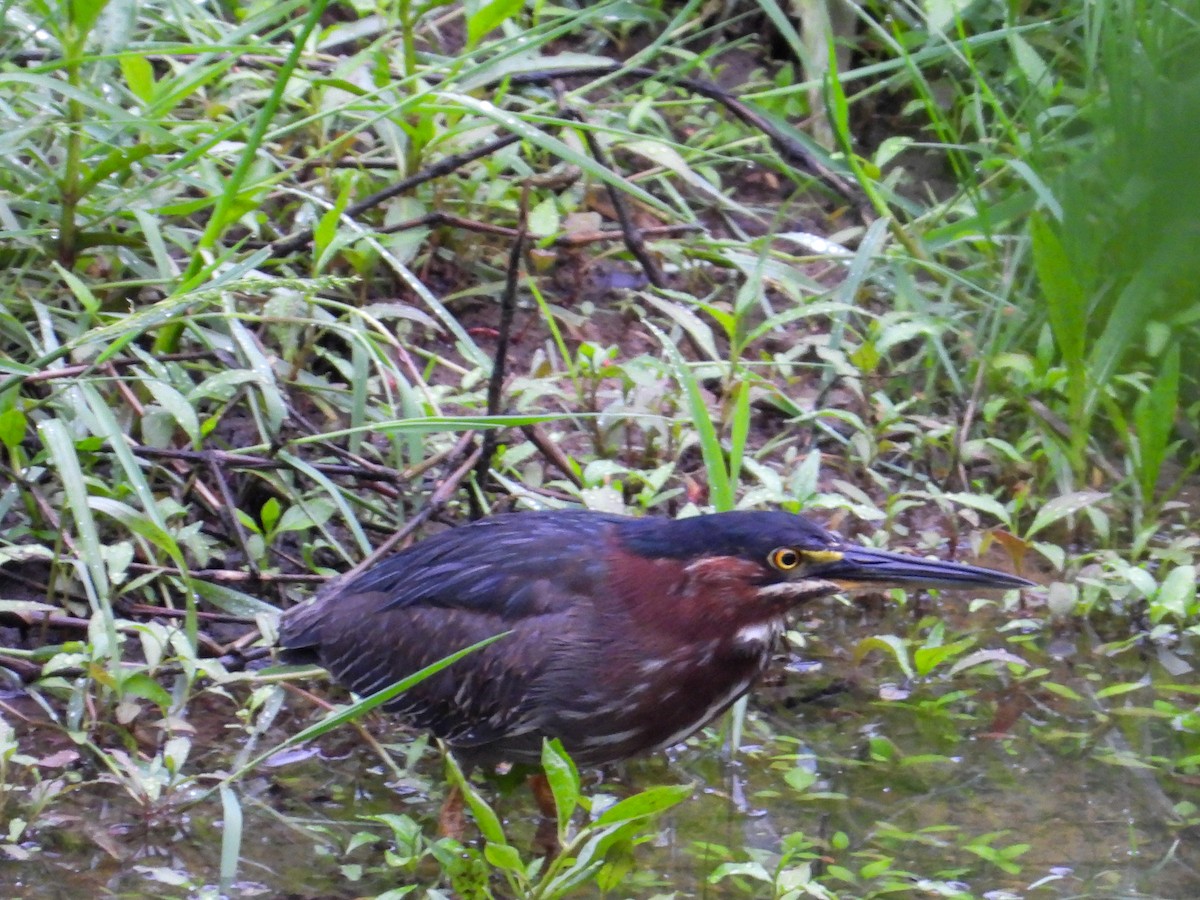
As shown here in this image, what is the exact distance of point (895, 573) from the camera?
3.58m

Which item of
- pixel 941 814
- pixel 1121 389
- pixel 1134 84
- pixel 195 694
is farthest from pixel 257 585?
pixel 1134 84

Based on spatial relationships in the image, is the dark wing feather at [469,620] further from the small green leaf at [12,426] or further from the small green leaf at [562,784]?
the small green leaf at [12,426]

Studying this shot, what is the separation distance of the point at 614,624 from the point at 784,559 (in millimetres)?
449

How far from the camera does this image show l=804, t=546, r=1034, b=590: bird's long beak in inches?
140

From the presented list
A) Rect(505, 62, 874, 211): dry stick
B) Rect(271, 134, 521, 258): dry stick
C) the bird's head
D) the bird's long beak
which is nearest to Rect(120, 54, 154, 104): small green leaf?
Rect(271, 134, 521, 258): dry stick

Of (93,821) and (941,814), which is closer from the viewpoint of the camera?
(93,821)

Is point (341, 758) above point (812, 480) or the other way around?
the other way around

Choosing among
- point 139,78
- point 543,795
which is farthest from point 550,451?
point 139,78

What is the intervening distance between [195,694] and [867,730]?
6.02ft

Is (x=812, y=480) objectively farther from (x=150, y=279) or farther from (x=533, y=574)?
(x=150, y=279)

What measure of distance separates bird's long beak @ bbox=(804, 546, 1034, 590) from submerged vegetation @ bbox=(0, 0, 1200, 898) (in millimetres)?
574

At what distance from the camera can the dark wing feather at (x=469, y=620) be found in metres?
3.62

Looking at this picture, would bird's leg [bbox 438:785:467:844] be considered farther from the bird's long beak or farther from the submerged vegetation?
the bird's long beak

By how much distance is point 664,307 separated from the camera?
5035mm
